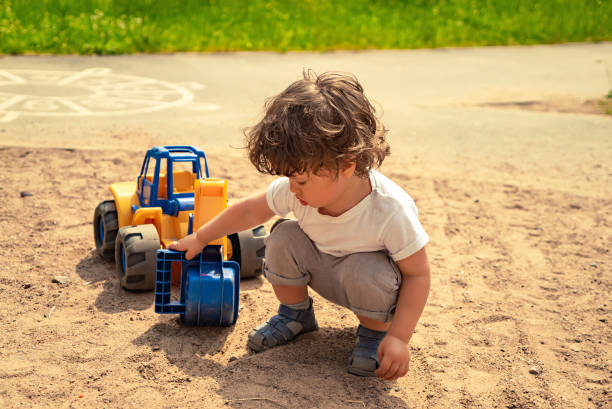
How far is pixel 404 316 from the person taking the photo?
215cm

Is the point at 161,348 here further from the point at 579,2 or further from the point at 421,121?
the point at 579,2

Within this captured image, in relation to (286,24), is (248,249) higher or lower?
lower

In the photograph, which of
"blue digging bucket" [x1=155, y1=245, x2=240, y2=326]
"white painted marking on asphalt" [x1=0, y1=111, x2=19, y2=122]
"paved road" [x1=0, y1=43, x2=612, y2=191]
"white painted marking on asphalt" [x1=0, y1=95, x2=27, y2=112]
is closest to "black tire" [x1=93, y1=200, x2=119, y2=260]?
"blue digging bucket" [x1=155, y1=245, x2=240, y2=326]

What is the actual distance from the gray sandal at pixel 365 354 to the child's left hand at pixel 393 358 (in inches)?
6.9

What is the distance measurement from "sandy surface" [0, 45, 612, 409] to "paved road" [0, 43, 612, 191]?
3.3 inches

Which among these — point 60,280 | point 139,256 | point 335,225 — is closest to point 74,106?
point 60,280

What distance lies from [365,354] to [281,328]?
352 mm

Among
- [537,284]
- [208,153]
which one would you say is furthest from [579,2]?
[537,284]

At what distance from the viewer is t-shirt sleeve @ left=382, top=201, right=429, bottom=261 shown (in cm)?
216

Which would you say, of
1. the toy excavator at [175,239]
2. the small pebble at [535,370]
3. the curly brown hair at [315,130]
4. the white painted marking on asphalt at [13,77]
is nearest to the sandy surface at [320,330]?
the small pebble at [535,370]

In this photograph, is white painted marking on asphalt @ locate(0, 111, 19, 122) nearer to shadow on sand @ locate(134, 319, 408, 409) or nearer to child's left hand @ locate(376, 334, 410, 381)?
shadow on sand @ locate(134, 319, 408, 409)

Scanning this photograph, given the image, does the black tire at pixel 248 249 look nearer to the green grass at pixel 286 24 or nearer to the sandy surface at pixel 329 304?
the sandy surface at pixel 329 304

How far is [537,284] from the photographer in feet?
10.5

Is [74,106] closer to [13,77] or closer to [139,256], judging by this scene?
[13,77]
